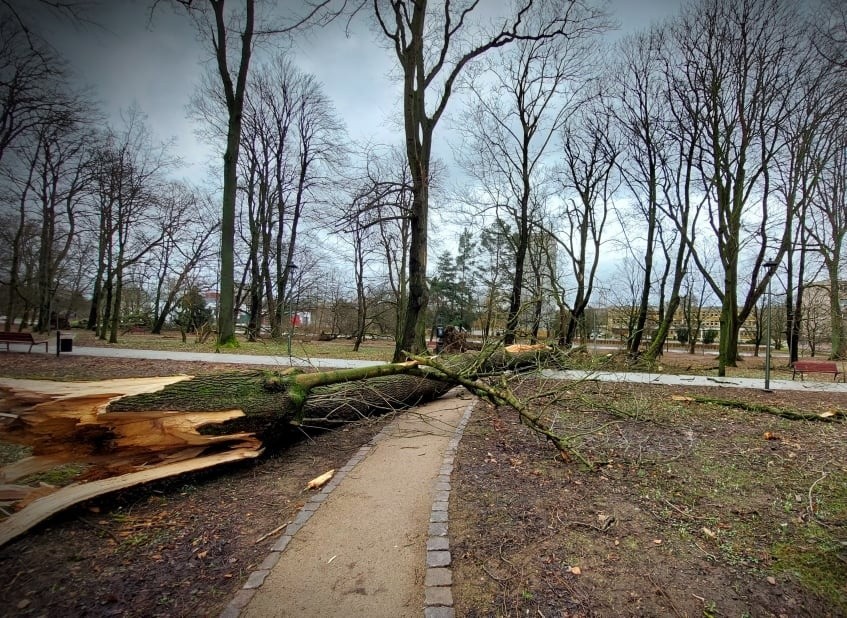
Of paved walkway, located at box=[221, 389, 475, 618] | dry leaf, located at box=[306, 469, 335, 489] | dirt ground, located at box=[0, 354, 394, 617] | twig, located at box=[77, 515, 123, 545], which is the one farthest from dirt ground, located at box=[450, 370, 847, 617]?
twig, located at box=[77, 515, 123, 545]

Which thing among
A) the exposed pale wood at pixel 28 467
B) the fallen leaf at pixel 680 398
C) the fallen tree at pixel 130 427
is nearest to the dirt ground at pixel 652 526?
the fallen tree at pixel 130 427

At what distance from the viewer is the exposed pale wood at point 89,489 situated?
2.45m

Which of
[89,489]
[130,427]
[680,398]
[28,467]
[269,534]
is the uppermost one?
[130,427]

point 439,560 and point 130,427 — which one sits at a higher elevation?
point 130,427

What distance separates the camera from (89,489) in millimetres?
2914

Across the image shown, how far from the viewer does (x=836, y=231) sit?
17.4 metres

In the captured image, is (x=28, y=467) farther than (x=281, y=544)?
Yes

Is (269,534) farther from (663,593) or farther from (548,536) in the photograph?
(663,593)

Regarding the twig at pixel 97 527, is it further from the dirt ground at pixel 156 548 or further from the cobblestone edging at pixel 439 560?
the cobblestone edging at pixel 439 560

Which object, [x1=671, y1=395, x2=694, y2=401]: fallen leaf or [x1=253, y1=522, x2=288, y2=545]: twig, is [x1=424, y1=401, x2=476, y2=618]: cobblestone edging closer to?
[x1=253, y1=522, x2=288, y2=545]: twig

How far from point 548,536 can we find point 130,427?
11.3ft

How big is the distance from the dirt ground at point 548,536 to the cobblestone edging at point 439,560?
6 cm

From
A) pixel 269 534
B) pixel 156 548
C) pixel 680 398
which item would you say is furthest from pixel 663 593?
pixel 680 398

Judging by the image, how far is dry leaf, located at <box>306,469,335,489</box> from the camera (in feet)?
12.0
